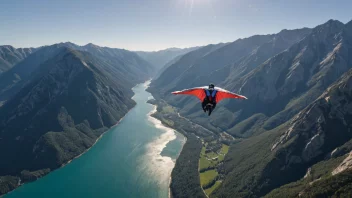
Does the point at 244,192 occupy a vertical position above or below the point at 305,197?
below

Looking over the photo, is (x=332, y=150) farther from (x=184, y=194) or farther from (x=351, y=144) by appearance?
(x=184, y=194)

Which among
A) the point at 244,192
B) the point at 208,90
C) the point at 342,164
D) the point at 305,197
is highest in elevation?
the point at 208,90

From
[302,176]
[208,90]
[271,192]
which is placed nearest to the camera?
[208,90]

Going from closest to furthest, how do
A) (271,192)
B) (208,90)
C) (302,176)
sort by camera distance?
(208,90)
(271,192)
(302,176)

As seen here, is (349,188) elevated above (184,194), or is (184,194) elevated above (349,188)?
(349,188)

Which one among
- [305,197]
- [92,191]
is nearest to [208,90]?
[305,197]

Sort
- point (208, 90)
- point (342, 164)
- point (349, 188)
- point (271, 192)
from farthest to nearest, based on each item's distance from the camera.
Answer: point (271, 192) → point (342, 164) → point (349, 188) → point (208, 90)

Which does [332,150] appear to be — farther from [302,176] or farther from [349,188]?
[349,188]

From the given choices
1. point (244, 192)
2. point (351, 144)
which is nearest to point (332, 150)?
point (351, 144)

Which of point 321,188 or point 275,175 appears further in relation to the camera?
point 275,175
